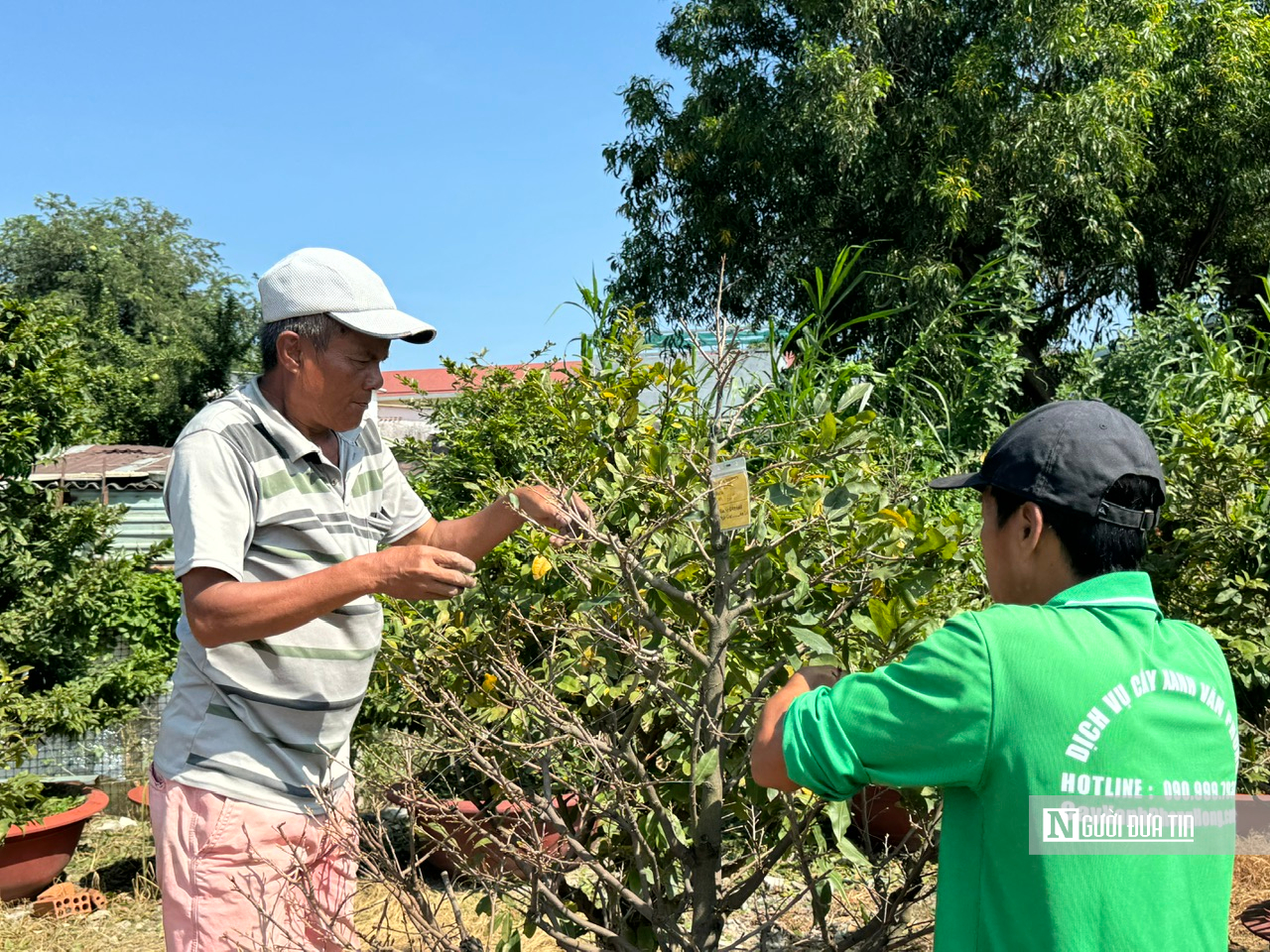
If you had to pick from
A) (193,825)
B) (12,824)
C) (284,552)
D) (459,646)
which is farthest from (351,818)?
(12,824)

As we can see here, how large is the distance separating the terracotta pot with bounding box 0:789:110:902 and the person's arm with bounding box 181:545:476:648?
359 cm

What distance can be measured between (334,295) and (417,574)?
517mm

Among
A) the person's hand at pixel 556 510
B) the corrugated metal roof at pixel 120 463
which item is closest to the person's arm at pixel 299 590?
the person's hand at pixel 556 510

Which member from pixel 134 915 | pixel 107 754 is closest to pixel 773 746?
pixel 134 915

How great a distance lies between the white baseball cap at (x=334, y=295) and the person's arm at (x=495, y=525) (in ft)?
1.28

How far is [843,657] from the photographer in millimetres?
1899

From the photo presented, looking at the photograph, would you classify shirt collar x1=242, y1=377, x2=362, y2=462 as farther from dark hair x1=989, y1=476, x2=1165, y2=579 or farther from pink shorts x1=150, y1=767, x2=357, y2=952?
dark hair x1=989, y1=476, x2=1165, y2=579

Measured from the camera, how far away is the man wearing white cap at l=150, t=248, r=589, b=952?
1.70m

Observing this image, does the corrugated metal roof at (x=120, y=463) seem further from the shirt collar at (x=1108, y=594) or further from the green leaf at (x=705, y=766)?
the shirt collar at (x=1108, y=594)

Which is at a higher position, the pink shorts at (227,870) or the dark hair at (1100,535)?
the dark hair at (1100,535)

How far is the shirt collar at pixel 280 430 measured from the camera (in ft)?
6.14

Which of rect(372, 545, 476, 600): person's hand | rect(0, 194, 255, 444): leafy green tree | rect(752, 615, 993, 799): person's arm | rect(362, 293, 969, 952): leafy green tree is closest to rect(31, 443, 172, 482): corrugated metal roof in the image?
rect(0, 194, 255, 444): leafy green tree

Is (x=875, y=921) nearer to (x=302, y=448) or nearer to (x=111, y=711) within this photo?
(x=302, y=448)

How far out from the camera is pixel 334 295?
1.85m
